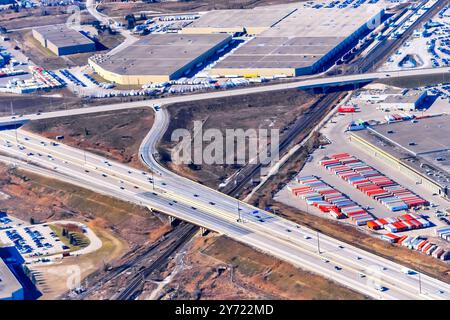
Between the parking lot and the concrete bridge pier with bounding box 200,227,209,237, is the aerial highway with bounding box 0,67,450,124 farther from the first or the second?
the concrete bridge pier with bounding box 200,227,209,237

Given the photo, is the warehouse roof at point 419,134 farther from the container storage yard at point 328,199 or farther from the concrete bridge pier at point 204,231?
the concrete bridge pier at point 204,231

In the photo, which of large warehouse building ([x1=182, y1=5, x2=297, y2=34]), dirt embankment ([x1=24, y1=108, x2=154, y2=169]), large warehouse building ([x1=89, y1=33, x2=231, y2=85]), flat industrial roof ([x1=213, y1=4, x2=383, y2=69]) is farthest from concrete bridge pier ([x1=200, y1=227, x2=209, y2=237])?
large warehouse building ([x1=182, y1=5, x2=297, y2=34])

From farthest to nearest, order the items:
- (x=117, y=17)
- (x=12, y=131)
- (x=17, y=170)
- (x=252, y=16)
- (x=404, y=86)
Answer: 1. (x=117, y=17)
2. (x=252, y=16)
3. (x=404, y=86)
4. (x=12, y=131)
5. (x=17, y=170)

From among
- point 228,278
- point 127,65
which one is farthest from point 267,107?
point 228,278

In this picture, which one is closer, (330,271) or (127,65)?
(330,271)

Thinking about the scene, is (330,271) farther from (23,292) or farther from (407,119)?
(407,119)

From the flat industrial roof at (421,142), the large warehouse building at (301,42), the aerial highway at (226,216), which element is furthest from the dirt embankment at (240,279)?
the large warehouse building at (301,42)
